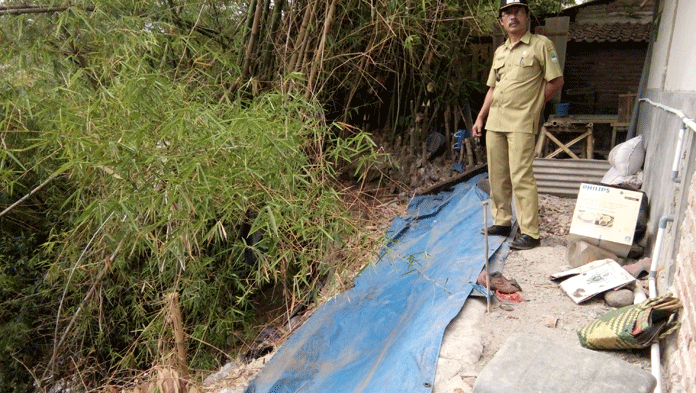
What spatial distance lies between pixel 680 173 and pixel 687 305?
3.19 feet

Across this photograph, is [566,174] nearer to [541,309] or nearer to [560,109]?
[560,109]

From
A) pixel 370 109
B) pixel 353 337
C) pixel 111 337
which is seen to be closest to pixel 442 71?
pixel 370 109

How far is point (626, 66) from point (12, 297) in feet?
31.7

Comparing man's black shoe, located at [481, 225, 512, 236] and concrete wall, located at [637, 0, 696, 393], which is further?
man's black shoe, located at [481, 225, 512, 236]

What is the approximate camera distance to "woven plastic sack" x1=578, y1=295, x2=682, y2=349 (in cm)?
217

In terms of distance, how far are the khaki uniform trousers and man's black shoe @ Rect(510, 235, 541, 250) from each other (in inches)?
1.3

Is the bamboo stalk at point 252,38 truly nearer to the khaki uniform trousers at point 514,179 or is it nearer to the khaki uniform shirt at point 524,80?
the khaki uniform shirt at point 524,80

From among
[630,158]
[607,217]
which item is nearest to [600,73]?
[630,158]

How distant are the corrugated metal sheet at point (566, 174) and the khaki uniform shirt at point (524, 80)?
5.57ft

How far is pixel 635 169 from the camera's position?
4.11 m

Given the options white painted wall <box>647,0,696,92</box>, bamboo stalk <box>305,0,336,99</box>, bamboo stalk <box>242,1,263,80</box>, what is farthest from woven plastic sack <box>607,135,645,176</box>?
bamboo stalk <box>242,1,263,80</box>

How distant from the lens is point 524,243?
3547 mm

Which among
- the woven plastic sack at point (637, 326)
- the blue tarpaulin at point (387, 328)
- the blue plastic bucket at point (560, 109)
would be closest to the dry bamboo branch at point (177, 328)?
the blue tarpaulin at point (387, 328)

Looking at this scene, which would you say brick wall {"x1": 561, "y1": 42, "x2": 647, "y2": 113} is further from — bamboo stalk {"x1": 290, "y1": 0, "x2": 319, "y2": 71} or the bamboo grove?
bamboo stalk {"x1": 290, "y1": 0, "x2": 319, "y2": 71}
